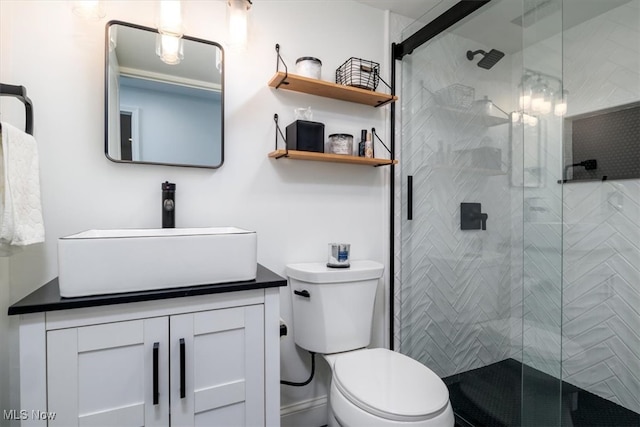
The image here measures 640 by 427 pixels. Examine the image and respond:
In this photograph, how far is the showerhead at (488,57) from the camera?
→ 1737 mm

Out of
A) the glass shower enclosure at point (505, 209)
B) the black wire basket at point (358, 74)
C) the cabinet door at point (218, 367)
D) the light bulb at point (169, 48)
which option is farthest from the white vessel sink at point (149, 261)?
the glass shower enclosure at point (505, 209)

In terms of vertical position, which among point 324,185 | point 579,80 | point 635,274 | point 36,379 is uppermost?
point 579,80

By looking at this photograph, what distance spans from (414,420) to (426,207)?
1.16m

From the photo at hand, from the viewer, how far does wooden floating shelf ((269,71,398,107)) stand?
1500mm

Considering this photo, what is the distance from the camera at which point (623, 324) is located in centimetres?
168

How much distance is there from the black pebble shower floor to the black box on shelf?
1.35 metres

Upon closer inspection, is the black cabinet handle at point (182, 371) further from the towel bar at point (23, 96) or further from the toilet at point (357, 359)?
the towel bar at point (23, 96)

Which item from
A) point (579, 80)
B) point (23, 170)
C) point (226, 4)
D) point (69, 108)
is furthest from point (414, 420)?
point (579, 80)

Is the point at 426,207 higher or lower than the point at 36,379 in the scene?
higher

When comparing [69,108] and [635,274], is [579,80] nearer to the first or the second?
[635,274]

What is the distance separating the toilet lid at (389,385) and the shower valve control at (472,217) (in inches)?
33.2

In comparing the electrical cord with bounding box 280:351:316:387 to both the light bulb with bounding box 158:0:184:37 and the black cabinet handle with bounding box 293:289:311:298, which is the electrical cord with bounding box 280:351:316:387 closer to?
the black cabinet handle with bounding box 293:289:311:298

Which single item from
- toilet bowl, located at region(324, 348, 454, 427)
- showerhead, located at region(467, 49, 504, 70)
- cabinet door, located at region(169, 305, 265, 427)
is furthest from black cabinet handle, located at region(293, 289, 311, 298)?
showerhead, located at region(467, 49, 504, 70)

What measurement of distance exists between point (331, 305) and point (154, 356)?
2.47 ft
